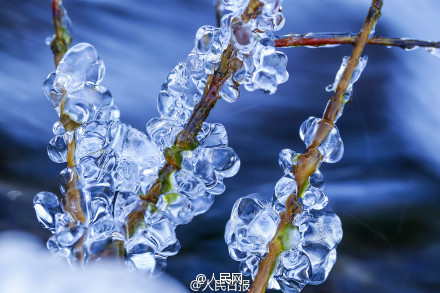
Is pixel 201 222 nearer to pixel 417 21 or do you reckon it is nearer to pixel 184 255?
pixel 184 255

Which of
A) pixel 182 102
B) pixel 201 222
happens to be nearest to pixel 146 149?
pixel 182 102

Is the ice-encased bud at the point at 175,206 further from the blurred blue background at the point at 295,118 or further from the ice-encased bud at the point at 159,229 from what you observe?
the blurred blue background at the point at 295,118

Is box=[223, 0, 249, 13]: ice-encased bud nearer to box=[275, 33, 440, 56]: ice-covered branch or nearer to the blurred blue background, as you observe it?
box=[275, 33, 440, 56]: ice-covered branch

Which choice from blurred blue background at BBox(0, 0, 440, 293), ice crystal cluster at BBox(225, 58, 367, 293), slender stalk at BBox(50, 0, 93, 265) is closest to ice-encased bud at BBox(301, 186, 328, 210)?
ice crystal cluster at BBox(225, 58, 367, 293)

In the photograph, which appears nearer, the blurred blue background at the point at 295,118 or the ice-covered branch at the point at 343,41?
the ice-covered branch at the point at 343,41

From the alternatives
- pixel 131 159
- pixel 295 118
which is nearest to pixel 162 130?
pixel 131 159

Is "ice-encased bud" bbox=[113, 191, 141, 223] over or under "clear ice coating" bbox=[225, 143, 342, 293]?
under

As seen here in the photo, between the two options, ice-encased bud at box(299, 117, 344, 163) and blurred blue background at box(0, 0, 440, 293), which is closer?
ice-encased bud at box(299, 117, 344, 163)

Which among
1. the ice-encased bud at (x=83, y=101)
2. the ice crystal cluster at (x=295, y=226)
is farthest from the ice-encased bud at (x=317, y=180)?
the ice-encased bud at (x=83, y=101)
